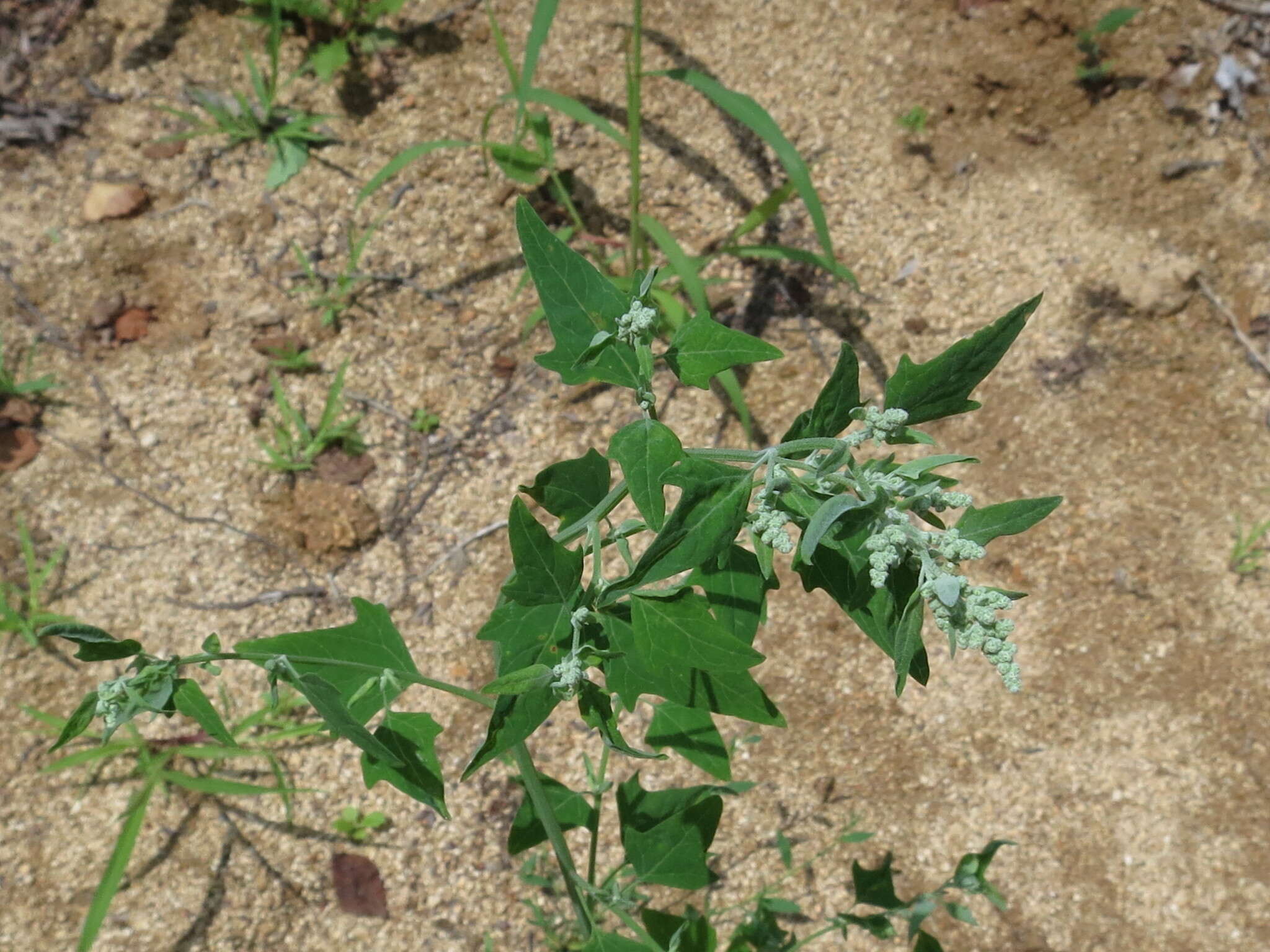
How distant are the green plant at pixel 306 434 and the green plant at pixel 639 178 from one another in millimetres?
690

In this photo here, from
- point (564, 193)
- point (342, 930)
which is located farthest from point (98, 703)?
point (564, 193)

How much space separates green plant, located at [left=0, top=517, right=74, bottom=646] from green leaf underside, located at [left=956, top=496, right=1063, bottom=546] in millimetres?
2691

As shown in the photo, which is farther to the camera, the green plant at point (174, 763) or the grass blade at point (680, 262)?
the grass blade at point (680, 262)

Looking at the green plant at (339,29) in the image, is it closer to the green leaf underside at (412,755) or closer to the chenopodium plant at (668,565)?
the chenopodium plant at (668,565)

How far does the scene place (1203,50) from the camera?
11.8 feet

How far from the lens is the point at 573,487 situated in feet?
5.46

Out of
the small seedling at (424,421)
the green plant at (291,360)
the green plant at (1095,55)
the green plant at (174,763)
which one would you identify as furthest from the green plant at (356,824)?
the green plant at (1095,55)

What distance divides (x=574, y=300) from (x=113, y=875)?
2.17 meters

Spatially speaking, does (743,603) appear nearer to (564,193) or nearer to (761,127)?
(761,127)

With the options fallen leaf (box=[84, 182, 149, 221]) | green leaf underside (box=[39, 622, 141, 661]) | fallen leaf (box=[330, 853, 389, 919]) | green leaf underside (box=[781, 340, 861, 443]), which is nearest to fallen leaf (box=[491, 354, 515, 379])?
fallen leaf (box=[84, 182, 149, 221])

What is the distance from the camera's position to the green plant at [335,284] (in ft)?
11.1

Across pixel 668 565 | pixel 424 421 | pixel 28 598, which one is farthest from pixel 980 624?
pixel 28 598

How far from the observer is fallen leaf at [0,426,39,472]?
321cm

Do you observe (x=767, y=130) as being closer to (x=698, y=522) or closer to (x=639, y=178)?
(x=639, y=178)
